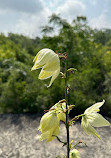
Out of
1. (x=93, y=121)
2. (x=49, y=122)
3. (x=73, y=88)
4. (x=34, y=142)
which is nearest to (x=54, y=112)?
(x=49, y=122)

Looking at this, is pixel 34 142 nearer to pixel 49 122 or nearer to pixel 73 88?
pixel 73 88

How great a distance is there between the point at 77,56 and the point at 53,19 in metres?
1.32

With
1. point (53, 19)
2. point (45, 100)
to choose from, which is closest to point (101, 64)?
point (45, 100)

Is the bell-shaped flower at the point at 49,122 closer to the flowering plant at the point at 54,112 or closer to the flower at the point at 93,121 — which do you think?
the flowering plant at the point at 54,112

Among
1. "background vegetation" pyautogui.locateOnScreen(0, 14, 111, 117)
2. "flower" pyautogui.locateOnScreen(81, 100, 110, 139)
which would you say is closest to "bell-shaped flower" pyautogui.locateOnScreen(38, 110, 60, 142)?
"flower" pyautogui.locateOnScreen(81, 100, 110, 139)

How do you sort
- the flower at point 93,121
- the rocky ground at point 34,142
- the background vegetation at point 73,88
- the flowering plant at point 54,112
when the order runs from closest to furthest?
the flowering plant at point 54,112, the flower at point 93,121, the rocky ground at point 34,142, the background vegetation at point 73,88

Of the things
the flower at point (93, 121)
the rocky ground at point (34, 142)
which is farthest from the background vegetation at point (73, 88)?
the flower at point (93, 121)

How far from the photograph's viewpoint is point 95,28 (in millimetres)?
5098

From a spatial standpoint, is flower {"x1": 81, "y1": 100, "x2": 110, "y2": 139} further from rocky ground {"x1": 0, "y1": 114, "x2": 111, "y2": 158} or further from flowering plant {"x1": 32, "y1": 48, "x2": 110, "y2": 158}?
rocky ground {"x1": 0, "y1": 114, "x2": 111, "y2": 158}

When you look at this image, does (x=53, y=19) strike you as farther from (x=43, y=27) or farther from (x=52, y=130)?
(x=52, y=130)

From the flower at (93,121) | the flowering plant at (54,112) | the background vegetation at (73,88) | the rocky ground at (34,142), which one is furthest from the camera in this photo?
the background vegetation at (73,88)

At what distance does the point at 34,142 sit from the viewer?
8.00 ft

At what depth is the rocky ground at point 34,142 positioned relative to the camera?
2.18 meters

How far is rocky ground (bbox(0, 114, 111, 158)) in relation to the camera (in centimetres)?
218
